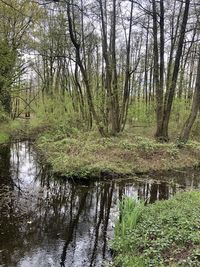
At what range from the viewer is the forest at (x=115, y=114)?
6641 millimetres

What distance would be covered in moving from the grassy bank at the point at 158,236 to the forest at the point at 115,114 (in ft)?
0.07

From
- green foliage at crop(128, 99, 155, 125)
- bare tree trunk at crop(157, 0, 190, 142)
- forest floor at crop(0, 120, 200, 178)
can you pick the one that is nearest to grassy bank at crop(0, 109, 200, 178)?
forest floor at crop(0, 120, 200, 178)

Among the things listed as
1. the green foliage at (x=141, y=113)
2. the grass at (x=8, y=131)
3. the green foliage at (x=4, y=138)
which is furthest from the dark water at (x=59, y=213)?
the green foliage at (x=141, y=113)

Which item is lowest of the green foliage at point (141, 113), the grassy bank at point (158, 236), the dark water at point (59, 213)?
the dark water at point (59, 213)

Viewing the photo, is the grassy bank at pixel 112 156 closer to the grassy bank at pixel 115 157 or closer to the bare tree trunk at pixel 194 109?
the grassy bank at pixel 115 157

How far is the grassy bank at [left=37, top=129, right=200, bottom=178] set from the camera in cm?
1239

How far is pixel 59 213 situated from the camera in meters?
8.67

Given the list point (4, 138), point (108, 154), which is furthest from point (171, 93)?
point (4, 138)

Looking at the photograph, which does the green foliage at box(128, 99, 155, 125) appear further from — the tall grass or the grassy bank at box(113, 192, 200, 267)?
the tall grass

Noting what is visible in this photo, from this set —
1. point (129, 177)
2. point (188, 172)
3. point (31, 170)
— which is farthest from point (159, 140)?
point (31, 170)

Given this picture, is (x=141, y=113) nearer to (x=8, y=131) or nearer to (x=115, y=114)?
(x=115, y=114)

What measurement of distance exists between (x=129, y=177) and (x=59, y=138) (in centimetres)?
824

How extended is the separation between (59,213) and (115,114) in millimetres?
12139

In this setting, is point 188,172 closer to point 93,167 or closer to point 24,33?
point 93,167
